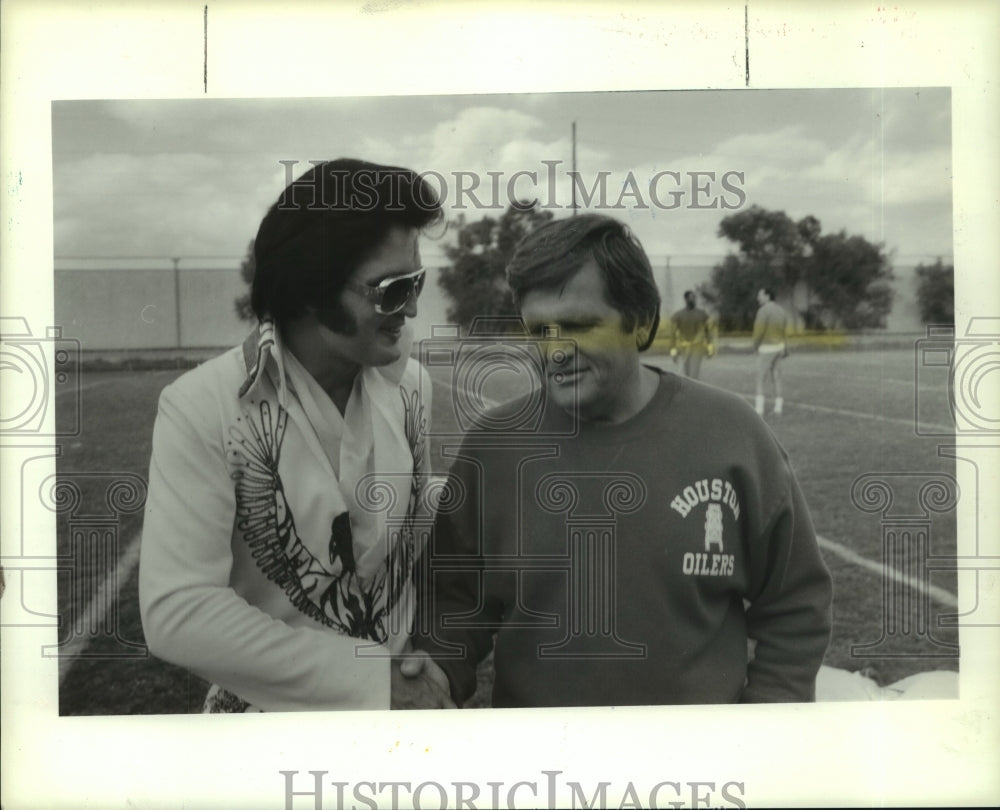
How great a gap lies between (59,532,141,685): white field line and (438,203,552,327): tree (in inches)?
40.3

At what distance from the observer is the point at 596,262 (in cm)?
293

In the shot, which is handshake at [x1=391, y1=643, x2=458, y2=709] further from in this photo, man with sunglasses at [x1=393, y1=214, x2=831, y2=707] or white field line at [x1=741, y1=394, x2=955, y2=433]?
white field line at [x1=741, y1=394, x2=955, y2=433]

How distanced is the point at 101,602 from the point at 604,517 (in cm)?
132

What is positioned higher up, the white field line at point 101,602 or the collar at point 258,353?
the collar at point 258,353

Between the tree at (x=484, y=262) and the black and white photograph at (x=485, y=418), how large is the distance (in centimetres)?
1

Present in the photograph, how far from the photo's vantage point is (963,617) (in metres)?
3.10

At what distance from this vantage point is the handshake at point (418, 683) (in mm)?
3008

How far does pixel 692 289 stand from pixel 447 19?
934 millimetres

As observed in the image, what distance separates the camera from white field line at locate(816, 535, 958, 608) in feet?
9.95

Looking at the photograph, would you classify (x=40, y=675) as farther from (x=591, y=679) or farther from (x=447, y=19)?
(x=447, y=19)

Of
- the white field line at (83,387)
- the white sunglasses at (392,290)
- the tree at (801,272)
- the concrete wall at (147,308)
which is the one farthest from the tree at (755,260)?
the white field line at (83,387)

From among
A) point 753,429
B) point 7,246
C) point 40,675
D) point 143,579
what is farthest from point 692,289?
point 40,675

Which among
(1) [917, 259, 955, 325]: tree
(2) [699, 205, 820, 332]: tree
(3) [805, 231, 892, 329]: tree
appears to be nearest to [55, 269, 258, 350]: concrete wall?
(2) [699, 205, 820, 332]: tree

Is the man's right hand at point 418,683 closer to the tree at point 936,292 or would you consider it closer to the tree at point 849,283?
the tree at point 849,283
